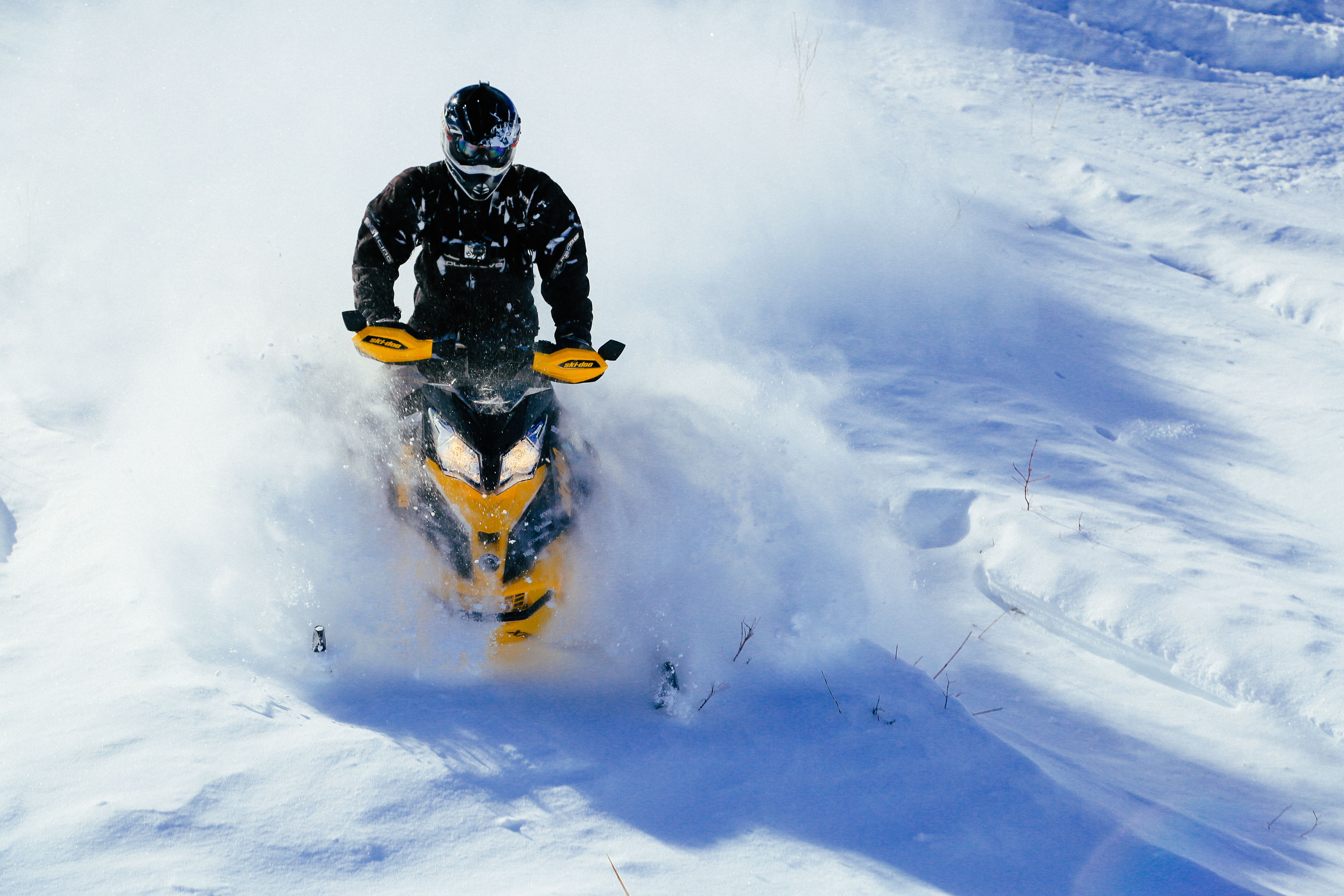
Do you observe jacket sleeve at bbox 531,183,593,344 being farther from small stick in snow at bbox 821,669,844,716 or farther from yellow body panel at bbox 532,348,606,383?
small stick in snow at bbox 821,669,844,716

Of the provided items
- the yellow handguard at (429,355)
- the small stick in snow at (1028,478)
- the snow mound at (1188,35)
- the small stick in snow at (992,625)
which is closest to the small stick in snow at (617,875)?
the yellow handguard at (429,355)

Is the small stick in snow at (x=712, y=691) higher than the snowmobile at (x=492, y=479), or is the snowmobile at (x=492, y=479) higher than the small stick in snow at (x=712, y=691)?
the snowmobile at (x=492, y=479)

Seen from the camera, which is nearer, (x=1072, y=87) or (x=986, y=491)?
(x=986, y=491)

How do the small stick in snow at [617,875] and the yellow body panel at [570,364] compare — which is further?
the yellow body panel at [570,364]

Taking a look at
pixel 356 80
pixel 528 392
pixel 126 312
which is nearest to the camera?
pixel 528 392

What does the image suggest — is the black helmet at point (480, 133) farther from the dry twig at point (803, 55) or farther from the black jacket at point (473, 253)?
the dry twig at point (803, 55)

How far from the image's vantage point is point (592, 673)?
3.24 meters

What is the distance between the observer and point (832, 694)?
10.5ft

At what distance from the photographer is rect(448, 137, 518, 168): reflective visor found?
2.91 meters

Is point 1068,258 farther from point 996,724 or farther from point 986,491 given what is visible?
point 996,724

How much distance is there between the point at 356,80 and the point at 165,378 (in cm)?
564

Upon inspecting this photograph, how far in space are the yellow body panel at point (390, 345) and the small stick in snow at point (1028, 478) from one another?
10.6 feet

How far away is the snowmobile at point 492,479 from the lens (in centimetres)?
294

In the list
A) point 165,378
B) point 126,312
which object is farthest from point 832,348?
point 126,312
